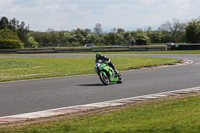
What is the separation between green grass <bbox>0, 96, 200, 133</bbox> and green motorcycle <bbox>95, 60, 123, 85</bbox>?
187 inches

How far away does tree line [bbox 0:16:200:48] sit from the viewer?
61.0 metres

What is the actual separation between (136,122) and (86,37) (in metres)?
115

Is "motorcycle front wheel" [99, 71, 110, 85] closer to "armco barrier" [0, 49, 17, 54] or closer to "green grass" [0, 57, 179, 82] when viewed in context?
"green grass" [0, 57, 179, 82]

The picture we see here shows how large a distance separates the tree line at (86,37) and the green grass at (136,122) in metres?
49.5

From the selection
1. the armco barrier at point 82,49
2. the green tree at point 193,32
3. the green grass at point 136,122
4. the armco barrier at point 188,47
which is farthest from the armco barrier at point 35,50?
the green tree at point 193,32

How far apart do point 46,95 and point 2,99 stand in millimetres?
1392

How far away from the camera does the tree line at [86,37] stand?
6102 cm

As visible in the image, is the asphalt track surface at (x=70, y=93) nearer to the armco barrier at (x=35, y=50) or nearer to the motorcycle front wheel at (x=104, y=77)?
the motorcycle front wheel at (x=104, y=77)

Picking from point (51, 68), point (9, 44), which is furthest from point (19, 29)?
point (51, 68)

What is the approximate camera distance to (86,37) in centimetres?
12044

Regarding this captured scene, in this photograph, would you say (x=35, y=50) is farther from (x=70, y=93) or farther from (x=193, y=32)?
(x=193, y=32)

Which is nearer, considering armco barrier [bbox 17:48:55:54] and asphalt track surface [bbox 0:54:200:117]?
asphalt track surface [bbox 0:54:200:117]

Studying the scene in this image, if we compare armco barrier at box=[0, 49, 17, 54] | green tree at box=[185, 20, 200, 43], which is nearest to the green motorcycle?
armco barrier at box=[0, 49, 17, 54]

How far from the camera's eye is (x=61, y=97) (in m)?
9.94
